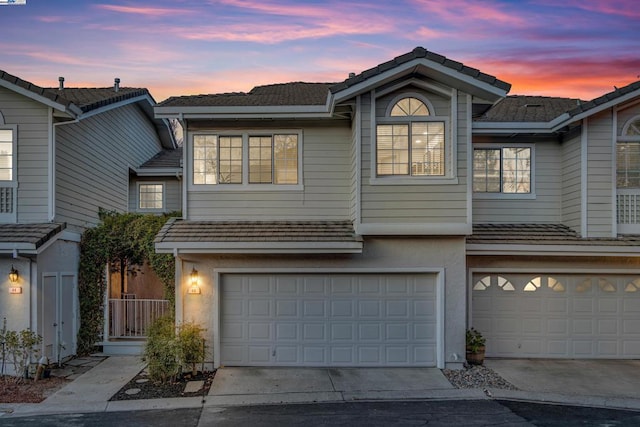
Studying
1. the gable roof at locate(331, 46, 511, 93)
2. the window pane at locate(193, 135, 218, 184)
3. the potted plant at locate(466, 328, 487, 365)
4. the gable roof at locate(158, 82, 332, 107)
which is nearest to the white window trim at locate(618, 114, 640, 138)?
the gable roof at locate(331, 46, 511, 93)

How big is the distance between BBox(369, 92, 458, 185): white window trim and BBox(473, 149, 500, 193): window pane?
207cm

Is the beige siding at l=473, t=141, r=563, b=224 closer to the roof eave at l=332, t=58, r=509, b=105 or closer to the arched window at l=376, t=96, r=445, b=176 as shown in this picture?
the arched window at l=376, t=96, r=445, b=176

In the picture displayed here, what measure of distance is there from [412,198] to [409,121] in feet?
4.90

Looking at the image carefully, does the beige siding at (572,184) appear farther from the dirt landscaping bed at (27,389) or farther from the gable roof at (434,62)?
the dirt landscaping bed at (27,389)

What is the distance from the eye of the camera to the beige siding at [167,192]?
1565 centimetres

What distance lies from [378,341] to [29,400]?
614cm

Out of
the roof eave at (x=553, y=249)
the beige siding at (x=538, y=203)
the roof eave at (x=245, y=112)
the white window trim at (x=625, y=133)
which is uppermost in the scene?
the roof eave at (x=245, y=112)

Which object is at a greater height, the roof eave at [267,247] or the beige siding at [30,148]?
the beige siding at [30,148]

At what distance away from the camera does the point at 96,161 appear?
40.5ft

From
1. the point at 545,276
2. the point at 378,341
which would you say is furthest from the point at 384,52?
the point at 378,341

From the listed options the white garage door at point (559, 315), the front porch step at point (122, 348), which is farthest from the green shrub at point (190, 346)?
the white garage door at point (559, 315)

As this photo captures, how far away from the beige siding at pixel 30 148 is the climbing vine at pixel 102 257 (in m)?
1.59

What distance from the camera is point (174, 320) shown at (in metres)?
9.51

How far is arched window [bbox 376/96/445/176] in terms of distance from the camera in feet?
29.5
